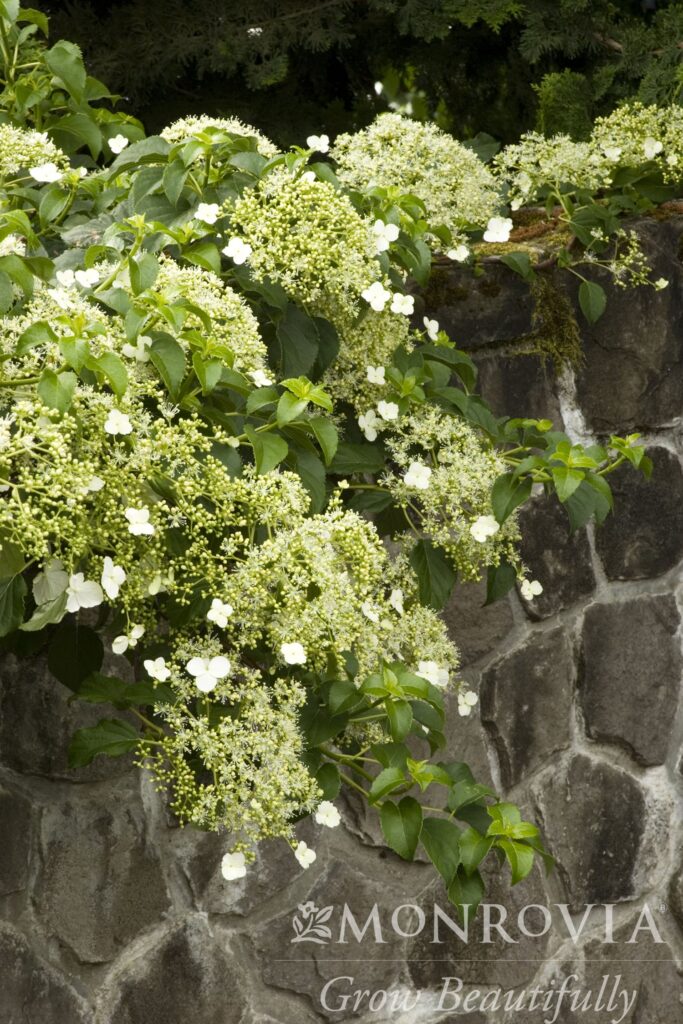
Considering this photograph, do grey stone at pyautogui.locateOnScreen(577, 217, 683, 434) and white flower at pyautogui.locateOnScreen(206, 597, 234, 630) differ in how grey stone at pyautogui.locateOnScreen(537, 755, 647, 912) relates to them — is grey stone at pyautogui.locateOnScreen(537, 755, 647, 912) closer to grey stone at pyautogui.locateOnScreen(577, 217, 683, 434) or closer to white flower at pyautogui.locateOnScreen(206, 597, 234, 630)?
grey stone at pyautogui.locateOnScreen(577, 217, 683, 434)

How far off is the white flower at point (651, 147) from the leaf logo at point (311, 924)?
1509 mm

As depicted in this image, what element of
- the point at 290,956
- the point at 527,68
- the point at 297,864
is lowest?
the point at 290,956

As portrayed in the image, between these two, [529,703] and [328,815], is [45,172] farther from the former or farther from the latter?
[529,703]

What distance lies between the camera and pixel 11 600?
143cm

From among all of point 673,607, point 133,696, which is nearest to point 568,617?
point 673,607

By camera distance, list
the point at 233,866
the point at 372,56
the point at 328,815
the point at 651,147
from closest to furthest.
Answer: the point at 233,866 < the point at 328,815 < the point at 651,147 < the point at 372,56

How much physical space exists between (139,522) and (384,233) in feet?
1.93

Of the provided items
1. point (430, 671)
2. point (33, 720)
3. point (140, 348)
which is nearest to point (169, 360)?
point (140, 348)

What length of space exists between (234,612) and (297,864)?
90 cm

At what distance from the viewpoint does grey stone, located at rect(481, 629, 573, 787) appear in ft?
7.63

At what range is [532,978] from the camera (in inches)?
94.0

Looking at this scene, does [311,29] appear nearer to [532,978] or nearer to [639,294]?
[639,294]

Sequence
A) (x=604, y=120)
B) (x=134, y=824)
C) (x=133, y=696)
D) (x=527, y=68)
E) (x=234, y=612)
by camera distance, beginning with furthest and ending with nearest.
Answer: (x=527, y=68)
(x=604, y=120)
(x=134, y=824)
(x=133, y=696)
(x=234, y=612)

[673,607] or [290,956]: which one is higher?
[673,607]
